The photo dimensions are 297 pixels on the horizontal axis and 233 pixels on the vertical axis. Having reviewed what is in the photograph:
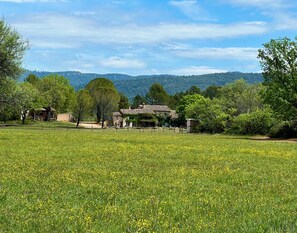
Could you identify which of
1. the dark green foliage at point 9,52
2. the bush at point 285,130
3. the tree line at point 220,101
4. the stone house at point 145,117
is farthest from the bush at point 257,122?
the stone house at point 145,117

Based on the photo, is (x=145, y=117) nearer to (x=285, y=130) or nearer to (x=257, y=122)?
(x=257, y=122)

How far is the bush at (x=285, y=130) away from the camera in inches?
2569

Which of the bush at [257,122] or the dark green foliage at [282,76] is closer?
the dark green foliage at [282,76]

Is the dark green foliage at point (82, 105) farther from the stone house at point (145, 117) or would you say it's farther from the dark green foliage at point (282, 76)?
the dark green foliage at point (282, 76)

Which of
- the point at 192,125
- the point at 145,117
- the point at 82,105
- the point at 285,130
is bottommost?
the point at 192,125

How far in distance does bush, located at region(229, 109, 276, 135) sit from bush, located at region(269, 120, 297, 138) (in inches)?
303

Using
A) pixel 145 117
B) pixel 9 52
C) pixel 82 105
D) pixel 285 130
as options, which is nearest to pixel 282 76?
pixel 285 130

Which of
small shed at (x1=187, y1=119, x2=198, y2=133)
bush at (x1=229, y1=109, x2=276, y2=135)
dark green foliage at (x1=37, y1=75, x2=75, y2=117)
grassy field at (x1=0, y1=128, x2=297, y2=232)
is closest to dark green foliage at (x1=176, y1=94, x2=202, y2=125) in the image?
small shed at (x1=187, y1=119, x2=198, y2=133)

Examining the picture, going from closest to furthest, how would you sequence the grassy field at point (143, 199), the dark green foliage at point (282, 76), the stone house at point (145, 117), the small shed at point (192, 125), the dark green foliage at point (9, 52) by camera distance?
the grassy field at point (143, 199) < the dark green foliage at point (9, 52) < the dark green foliage at point (282, 76) < the small shed at point (192, 125) < the stone house at point (145, 117)

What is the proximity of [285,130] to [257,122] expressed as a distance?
1109 cm

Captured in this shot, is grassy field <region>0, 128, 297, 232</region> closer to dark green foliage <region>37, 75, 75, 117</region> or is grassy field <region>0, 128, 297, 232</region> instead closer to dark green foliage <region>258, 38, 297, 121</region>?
dark green foliage <region>258, 38, 297, 121</region>

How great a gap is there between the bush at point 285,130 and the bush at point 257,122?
7.70 m

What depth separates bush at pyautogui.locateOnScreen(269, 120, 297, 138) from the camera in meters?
65.2

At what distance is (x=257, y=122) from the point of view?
254 feet
